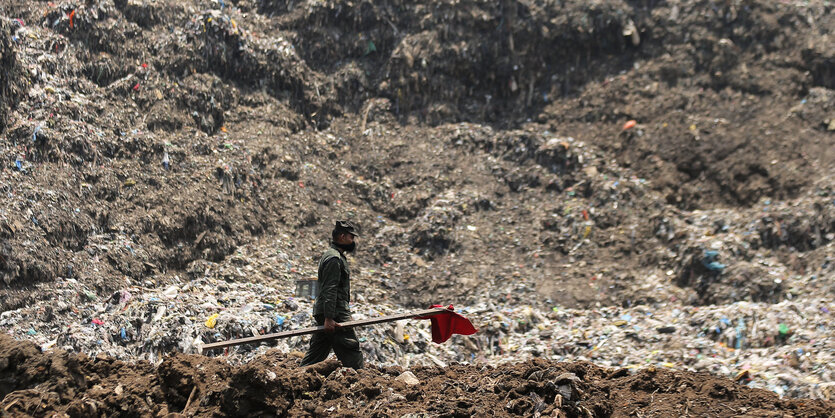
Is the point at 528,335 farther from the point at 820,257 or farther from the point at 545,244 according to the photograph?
the point at 820,257

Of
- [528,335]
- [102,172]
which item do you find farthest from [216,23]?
[528,335]

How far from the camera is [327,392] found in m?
3.76

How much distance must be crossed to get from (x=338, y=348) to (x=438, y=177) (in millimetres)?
6275

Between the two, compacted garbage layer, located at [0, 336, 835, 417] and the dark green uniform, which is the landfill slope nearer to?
the dark green uniform

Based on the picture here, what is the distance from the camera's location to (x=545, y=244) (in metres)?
9.44

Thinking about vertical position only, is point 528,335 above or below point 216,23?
below

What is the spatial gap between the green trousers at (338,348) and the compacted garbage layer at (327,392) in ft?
1.02

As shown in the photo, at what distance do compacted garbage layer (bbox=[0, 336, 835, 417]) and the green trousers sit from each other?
12.2 inches

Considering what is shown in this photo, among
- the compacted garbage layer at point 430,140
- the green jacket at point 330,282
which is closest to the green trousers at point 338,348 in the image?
the green jacket at point 330,282

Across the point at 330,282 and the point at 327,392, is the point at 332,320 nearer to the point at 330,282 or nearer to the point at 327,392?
the point at 330,282

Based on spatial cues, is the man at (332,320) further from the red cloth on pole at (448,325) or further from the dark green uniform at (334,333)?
the red cloth on pole at (448,325)

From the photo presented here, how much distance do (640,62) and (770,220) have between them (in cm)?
390

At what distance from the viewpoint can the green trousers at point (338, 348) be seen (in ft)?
14.5

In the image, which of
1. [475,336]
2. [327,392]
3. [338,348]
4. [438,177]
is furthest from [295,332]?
[438,177]
